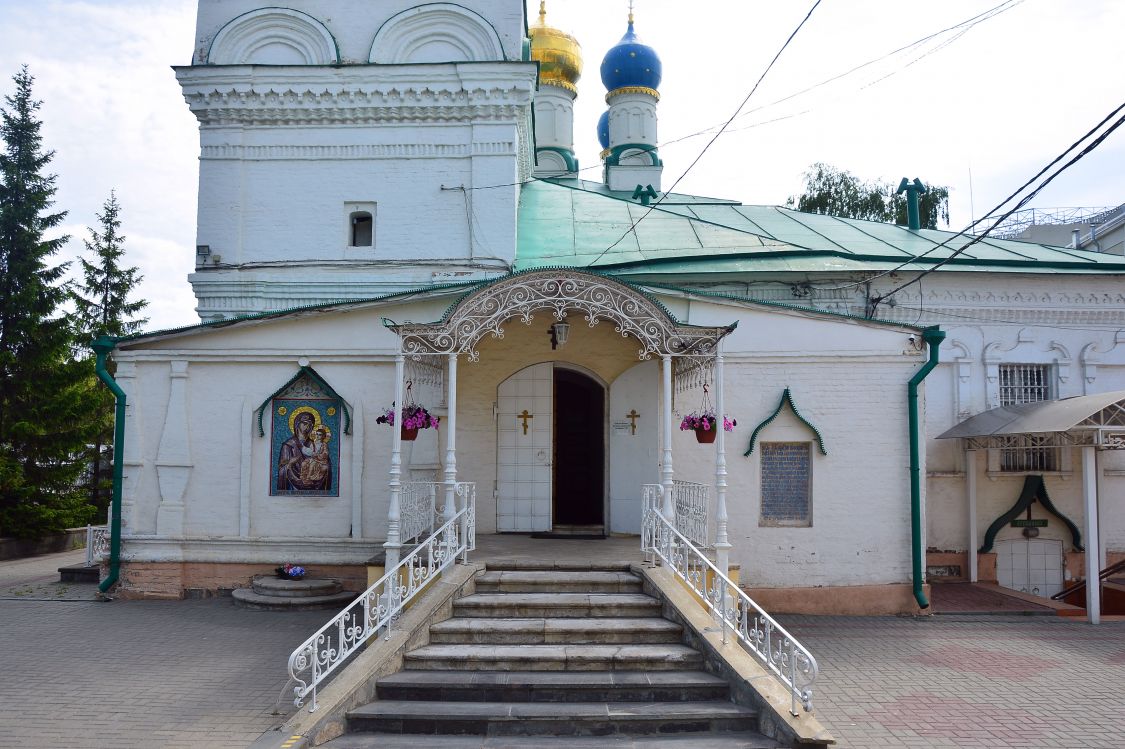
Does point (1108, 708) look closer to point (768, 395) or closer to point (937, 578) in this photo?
point (768, 395)

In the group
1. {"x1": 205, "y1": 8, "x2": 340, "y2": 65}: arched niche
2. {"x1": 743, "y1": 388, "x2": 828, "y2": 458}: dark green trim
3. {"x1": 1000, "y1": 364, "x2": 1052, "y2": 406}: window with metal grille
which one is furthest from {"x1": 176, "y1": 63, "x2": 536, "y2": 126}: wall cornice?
{"x1": 1000, "y1": 364, "x2": 1052, "y2": 406}: window with metal grille

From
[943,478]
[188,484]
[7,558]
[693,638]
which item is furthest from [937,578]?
[7,558]

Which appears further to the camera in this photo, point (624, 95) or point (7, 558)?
point (624, 95)

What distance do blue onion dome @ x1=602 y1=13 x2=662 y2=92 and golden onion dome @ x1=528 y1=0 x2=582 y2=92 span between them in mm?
1674

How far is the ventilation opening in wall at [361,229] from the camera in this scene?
536 inches

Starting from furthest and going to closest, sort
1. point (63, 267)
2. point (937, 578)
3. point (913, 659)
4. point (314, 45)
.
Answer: point (63, 267)
point (314, 45)
point (937, 578)
point (913, 659)

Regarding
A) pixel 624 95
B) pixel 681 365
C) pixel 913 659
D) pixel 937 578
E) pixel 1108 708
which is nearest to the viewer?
pixel 1108 708

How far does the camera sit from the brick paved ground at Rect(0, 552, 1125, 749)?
5.93 metres

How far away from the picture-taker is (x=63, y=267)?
58.0 ft

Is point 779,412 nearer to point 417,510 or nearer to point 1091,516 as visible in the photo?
point 1091,516

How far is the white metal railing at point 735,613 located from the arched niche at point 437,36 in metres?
9.10

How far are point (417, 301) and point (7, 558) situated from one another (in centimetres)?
1131

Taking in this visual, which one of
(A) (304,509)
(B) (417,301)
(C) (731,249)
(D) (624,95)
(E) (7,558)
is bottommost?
(E) (7,558)

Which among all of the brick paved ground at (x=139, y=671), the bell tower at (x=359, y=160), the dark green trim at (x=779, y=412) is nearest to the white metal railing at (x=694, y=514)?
the dark green trim at (x=779, y=412)
